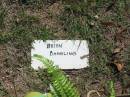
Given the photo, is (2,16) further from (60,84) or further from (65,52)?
(60,84)

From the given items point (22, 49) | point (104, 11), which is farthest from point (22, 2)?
point (104, 11)

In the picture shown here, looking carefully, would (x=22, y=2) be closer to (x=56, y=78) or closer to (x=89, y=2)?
(x=89, y=2)

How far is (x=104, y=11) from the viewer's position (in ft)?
15.6

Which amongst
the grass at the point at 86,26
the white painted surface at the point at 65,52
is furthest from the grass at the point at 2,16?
the white painted surface at the point at 65,52

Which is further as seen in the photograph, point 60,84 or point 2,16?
point 2,16

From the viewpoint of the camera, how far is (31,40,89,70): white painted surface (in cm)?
448

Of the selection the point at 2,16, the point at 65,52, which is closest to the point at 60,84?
the point at 65,52

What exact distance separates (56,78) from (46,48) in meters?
1.50

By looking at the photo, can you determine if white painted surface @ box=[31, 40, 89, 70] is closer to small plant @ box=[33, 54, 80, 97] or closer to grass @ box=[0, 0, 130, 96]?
grass @ box=[0, 0, 130, 96]

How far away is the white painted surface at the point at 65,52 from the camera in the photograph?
4480 mm

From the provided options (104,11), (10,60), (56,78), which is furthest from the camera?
(104,11)

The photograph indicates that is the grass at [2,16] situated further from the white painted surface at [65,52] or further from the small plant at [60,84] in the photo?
the small plant at [60,84]

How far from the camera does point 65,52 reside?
Result: 454 centimetres

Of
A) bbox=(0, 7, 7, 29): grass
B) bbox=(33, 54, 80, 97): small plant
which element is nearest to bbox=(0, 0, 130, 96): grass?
bbox=(0, 7, 7, 29): grass
